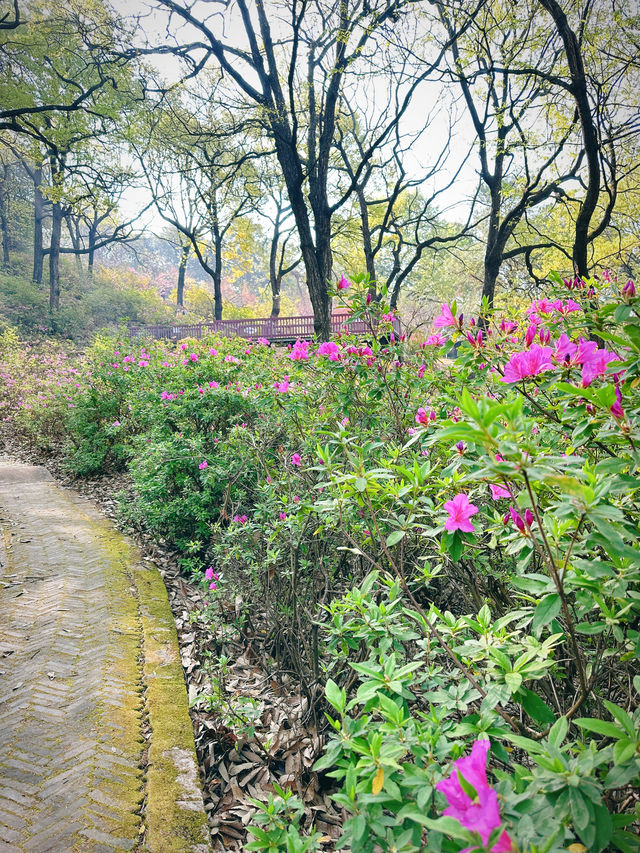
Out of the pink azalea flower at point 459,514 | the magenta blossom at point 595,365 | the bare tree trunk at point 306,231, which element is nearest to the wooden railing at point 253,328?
the bare tree trunk at point 306,231

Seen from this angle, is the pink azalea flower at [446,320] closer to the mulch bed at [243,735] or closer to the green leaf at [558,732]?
the green leaf at [558,732]

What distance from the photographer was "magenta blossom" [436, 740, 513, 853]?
70cm

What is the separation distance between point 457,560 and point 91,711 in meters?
2.31

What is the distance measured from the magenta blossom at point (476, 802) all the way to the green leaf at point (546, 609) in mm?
308

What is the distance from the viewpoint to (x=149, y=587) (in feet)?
13.4

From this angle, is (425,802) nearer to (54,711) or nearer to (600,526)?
(600,526)

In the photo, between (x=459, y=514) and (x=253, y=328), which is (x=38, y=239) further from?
(x=459, y=514)

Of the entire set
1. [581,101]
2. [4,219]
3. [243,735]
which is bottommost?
[243,735]

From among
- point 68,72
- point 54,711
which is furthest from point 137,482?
point 68,72

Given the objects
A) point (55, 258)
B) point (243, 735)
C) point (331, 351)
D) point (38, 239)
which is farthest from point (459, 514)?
point (38, 239)

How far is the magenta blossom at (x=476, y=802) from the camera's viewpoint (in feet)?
2.28

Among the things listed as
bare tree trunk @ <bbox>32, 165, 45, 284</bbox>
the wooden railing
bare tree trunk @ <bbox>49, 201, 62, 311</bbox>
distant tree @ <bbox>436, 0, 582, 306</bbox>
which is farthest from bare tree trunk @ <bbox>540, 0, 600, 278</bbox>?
bare tree trunk @ <bbox>32, 165, 45, 284</bbox>

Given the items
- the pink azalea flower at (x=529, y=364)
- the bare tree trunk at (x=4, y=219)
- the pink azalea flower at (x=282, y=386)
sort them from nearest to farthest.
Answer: the pink azalea flower at (x=529, y=364)
the pink azalea flower at (x=282, y=386)
the bare tree trunk at (x=4, y=219)

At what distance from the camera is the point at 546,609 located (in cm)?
Answer: 106
